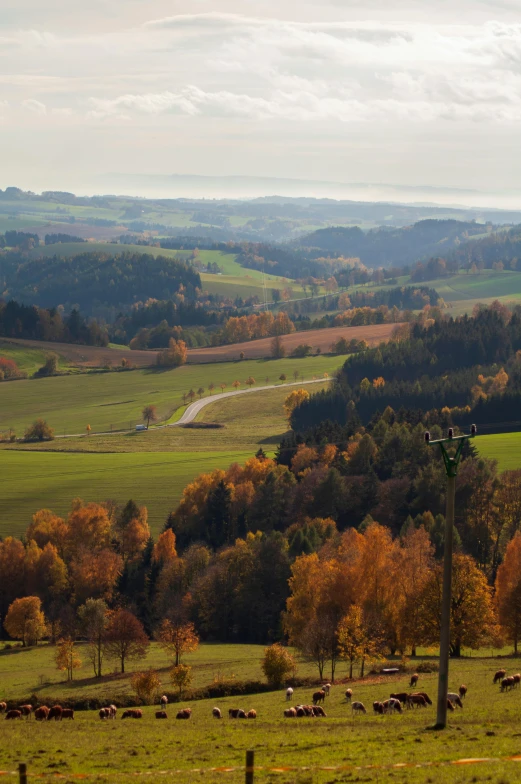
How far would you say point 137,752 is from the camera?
103 feet

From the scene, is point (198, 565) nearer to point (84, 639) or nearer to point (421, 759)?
point (84, 639)

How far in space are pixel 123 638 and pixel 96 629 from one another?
255cm

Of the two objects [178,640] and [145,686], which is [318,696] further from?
[178,640]

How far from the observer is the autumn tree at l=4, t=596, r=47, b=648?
94.7 m

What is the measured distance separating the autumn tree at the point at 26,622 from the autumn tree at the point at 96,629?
923 centimetres

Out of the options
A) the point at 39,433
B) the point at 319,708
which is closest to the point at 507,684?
the point at 319,708

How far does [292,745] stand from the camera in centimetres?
3059

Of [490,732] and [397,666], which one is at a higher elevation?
[490,732]

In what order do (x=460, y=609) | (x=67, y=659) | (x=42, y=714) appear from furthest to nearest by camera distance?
(x=67, y=659) → (x=460, y=609) → (x=42, y=714)

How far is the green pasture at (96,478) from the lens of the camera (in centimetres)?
13600

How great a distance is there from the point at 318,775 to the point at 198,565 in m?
88.0

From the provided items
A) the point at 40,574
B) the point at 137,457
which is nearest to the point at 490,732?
the point at 40,574

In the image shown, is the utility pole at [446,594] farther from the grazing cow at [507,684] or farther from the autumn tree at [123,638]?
the autumn tree at [123,638]

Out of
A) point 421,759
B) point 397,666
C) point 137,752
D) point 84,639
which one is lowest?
point 84,639
